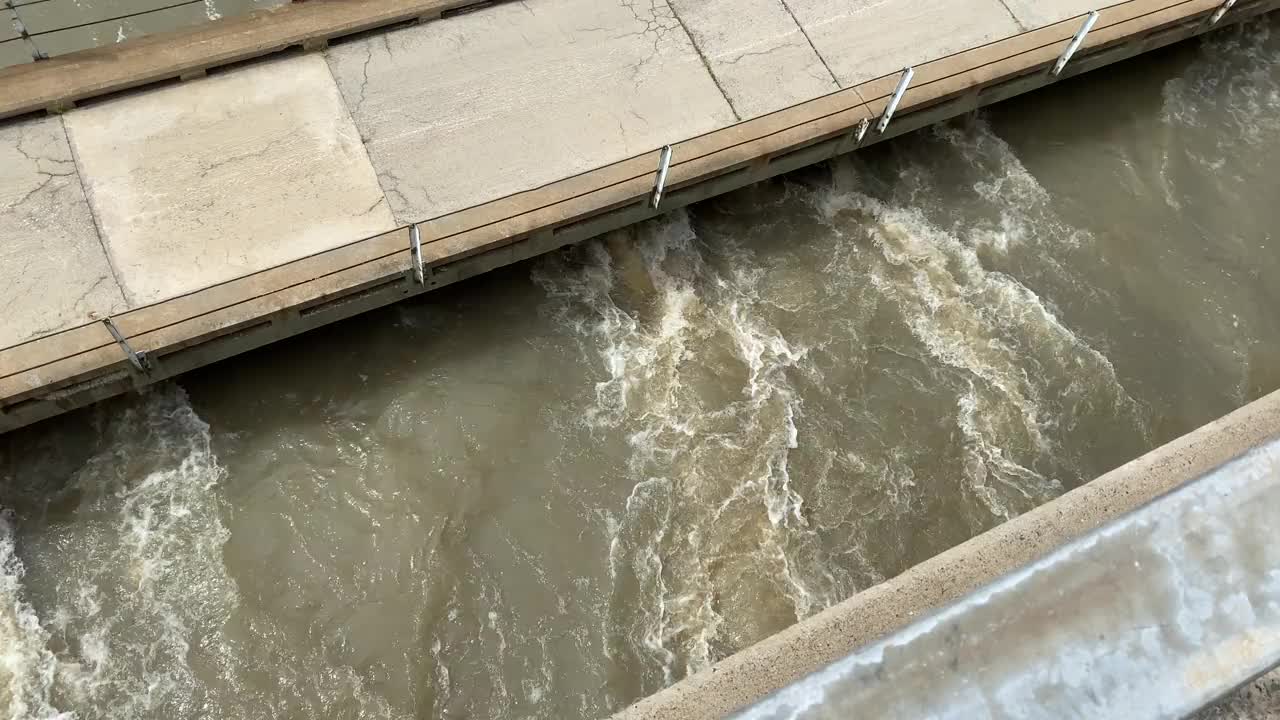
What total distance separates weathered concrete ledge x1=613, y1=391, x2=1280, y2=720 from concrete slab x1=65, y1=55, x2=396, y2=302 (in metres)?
5.06

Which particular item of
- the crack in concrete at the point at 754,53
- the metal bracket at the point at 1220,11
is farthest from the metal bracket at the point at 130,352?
the metal bracket at the point at 1220,11

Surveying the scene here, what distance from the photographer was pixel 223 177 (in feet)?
28.5

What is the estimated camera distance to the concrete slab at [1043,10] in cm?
1089

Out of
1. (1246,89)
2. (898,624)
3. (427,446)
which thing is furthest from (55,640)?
(1246,89)

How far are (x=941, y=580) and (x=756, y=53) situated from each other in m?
6.19

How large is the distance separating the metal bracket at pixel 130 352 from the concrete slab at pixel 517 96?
252 cm

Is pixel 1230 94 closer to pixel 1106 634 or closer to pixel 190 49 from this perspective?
pixel 1106 634

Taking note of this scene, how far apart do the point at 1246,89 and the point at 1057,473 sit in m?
6.45

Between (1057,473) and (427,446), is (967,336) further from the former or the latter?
(427,446)

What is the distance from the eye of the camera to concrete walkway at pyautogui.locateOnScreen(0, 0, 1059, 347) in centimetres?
822

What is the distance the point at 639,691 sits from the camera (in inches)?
318

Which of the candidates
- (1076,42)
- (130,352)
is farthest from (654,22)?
(130,352)

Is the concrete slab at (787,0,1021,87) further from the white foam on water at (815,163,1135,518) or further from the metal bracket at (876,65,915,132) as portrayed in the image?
the white foam on water at (815,163,1135,518)

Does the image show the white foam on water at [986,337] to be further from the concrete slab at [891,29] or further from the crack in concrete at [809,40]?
the concrete slab at [891,29]
